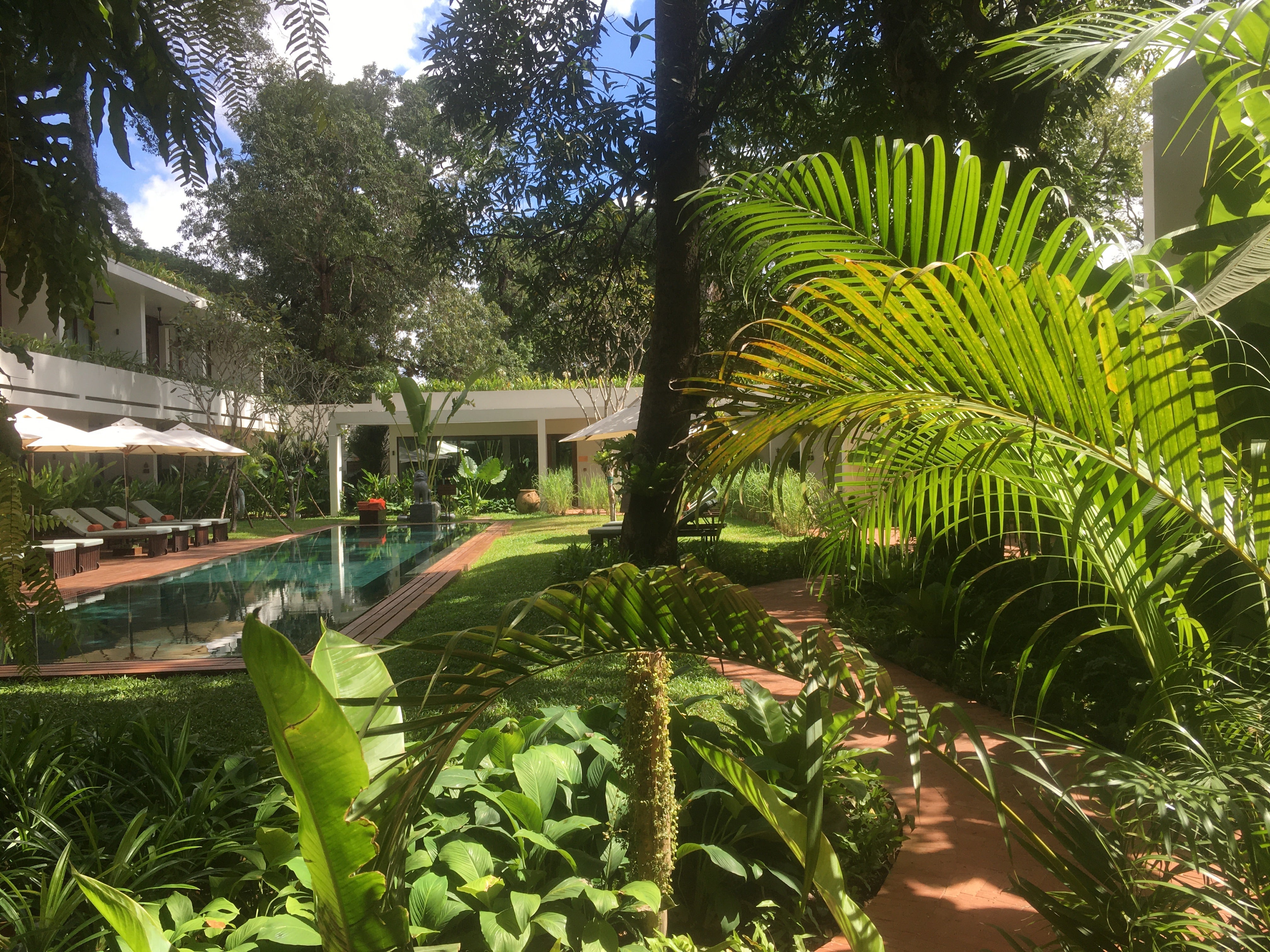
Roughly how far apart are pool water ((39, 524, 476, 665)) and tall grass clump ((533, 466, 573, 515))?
6.67 m

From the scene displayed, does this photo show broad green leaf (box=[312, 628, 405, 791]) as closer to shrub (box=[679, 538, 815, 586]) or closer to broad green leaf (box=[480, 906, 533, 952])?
broad green leaf (box=[480, 906, 533, 952])

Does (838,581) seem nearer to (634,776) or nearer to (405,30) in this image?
(634,776)

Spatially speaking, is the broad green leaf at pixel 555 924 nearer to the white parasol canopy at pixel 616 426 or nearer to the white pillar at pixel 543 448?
the white parasol canopy at pixel 616 426

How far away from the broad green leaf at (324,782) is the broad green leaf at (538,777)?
1.09 m

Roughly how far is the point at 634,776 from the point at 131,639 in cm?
730

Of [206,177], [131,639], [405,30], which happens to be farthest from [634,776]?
[131,639]

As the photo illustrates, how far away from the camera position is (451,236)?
12234 millimetres

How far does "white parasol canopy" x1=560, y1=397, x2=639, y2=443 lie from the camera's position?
15.1 m

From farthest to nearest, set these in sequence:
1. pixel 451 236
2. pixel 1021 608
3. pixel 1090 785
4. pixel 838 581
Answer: pixel 451 236, pixel 838 581, pixel 1021 608, pixel 1090 785

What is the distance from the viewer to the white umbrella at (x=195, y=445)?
16969 mm

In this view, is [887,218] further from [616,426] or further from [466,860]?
[616,426]

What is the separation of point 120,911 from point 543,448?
24043mm

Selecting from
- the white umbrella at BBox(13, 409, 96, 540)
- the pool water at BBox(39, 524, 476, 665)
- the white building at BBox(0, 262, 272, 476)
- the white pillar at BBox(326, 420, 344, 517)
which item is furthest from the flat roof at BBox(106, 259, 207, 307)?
the pool water at BBox(39, 524, 476, 665)

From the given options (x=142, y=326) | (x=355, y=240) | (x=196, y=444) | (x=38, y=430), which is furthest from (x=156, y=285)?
(x=38, y=430)
